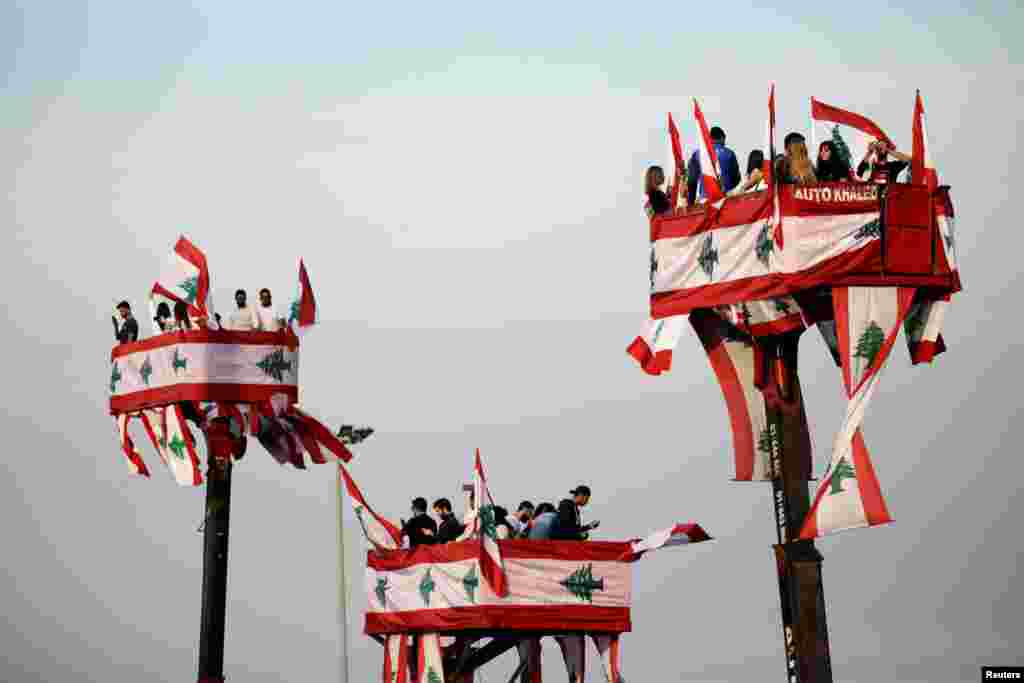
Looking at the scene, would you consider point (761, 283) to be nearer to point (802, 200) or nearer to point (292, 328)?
point (802, 200)

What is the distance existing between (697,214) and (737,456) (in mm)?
4987

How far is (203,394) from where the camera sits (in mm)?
56969

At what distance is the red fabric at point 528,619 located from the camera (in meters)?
49.7

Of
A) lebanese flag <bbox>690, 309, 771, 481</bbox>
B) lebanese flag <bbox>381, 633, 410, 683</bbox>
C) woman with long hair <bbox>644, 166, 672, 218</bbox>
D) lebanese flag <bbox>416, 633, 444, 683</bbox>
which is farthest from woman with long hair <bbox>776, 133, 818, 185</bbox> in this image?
lebanese flag <bbox>381, 633, 410, 683</bbox>

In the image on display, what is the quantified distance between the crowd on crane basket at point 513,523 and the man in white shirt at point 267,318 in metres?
7.13

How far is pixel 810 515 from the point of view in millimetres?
46188

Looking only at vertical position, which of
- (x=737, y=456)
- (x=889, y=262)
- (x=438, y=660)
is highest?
(x=889, y=262)

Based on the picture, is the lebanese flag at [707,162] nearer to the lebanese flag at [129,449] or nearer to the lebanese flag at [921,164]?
the lebanese flag at [921,164]

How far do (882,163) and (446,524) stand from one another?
1205cm

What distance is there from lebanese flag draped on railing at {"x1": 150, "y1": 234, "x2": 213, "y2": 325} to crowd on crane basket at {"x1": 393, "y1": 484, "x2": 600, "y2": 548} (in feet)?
28.3

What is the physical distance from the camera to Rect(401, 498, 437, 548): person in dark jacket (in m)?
52.4

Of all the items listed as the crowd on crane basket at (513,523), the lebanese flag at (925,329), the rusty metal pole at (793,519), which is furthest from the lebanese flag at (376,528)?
the lebanese flag at (925,329)

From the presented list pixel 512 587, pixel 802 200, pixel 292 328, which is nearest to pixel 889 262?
pixel 802 200

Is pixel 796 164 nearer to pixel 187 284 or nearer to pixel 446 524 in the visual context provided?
pixel 446 524
